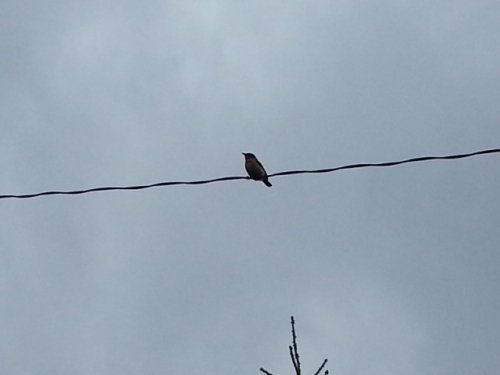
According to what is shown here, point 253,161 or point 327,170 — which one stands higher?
point 253,161

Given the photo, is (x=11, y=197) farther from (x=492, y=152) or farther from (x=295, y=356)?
(x=492, y=152)

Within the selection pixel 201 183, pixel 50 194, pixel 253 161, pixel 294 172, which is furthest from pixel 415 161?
pixel 253 161

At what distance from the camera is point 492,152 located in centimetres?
546

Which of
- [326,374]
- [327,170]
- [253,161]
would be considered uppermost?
[253,161]

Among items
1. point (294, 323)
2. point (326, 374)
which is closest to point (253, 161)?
point (294, 323)

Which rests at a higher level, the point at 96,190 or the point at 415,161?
the point at 415,161

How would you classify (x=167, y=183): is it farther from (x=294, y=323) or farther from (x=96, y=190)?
(x=294, y=323)

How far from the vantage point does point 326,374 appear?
709cm

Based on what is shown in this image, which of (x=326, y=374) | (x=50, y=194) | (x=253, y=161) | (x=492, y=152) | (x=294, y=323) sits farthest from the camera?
(x=253, y=161)

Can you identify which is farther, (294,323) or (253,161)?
(253,161)

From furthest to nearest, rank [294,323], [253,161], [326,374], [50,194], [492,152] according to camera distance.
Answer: [253,161] → [294,323] → [326,374] → [50,194] → [492,152]

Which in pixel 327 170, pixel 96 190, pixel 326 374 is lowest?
pixel 326 374

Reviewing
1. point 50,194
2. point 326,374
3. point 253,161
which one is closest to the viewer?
point 50,194

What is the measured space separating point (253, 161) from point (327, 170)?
428cm
